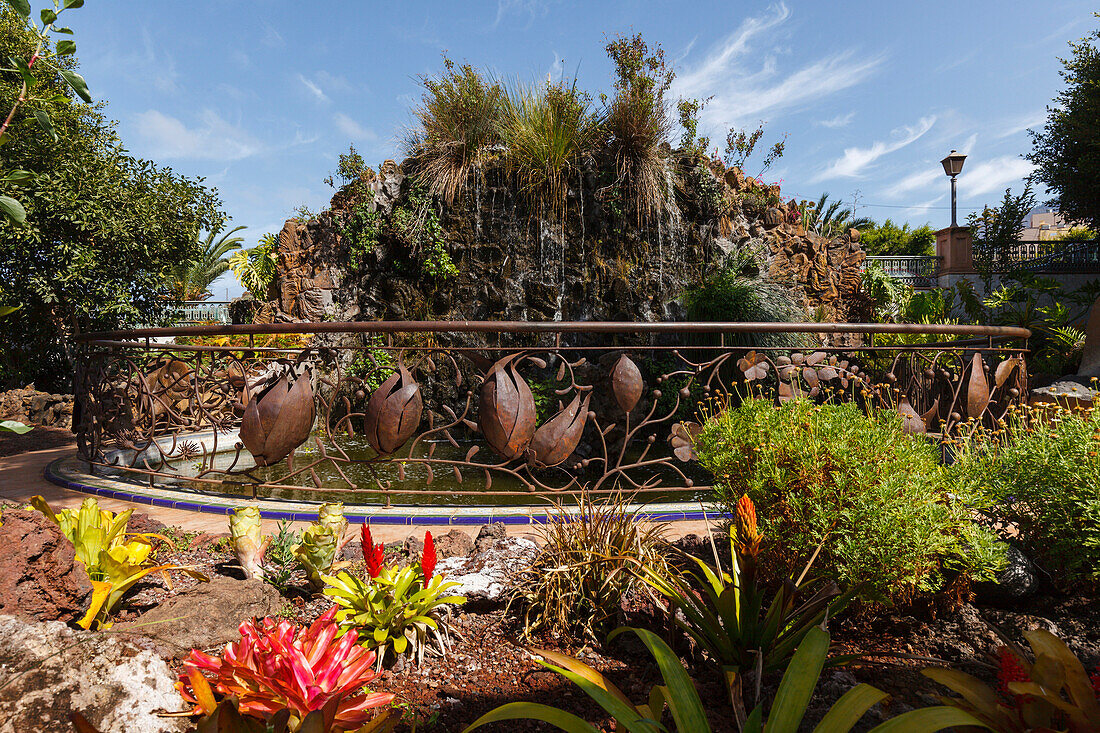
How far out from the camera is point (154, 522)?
3.03m

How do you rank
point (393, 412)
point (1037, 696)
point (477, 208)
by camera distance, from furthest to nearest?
point (477, 208)
point (393, 412)
point (1037, 696)

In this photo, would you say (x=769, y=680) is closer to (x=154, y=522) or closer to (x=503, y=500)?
(x=154, y=522)

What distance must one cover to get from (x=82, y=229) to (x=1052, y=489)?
10066 mm

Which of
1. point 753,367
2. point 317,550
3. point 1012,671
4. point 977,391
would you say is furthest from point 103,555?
point 977,391

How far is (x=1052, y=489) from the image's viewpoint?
1946mm

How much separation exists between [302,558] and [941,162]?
19617 millimetres

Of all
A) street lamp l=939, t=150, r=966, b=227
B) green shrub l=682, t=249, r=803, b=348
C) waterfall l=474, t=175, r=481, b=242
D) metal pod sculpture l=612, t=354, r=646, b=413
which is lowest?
metal pod sculpture l=612, t=354, r=646, b=413

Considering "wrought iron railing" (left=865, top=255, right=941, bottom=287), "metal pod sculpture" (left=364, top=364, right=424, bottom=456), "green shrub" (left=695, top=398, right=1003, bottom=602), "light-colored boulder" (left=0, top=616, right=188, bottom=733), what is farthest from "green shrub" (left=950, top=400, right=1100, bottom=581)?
"wrought iron railing" (left=865, top=255, right=941, bottom=287)

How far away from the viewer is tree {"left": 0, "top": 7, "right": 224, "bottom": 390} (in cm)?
730

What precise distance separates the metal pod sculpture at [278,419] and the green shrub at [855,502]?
8.23 feet

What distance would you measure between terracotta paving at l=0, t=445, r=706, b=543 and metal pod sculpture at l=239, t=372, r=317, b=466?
0.45 meters

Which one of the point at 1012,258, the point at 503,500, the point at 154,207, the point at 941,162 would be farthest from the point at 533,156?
the point at 1012,258

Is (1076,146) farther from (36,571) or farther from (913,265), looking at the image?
(36,571)

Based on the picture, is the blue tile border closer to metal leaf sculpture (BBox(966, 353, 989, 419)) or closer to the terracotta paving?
the terracotta paving
